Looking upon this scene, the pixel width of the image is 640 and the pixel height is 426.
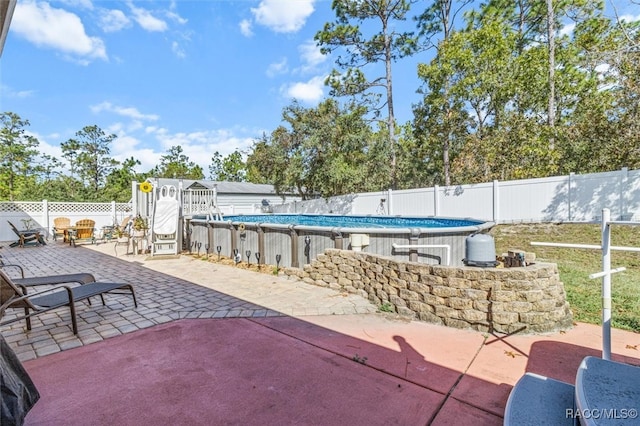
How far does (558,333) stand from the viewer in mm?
3465

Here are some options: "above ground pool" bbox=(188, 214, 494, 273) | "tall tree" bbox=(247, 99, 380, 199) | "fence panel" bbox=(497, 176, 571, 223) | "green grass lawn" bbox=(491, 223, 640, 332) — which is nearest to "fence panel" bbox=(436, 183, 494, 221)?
"fence panel" bbox=(497, 176, 571, 223)

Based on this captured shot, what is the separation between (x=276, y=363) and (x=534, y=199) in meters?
12.2

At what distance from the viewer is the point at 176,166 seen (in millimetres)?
38156

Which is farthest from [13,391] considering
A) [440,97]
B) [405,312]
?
[440,97]

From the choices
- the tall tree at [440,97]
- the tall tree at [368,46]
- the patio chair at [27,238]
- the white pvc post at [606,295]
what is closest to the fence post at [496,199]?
the tall tree at [440,97]

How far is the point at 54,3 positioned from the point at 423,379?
9837 mm

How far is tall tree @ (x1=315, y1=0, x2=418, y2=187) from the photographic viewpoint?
16312 mm

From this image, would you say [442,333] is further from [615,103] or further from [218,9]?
[615,103]

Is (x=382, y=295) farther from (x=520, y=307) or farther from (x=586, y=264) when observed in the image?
(x=586, y=264)

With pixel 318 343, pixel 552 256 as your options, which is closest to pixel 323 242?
pixel 318 343

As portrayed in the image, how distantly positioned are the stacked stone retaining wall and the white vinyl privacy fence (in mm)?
8874

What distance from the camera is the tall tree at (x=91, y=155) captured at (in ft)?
91.6

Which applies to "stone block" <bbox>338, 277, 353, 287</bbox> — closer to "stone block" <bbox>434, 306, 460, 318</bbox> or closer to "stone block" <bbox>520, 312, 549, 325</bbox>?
"stone block" <bbox>434, 306, 460, 318</bbox>

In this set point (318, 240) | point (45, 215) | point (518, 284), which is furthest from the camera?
point (45, 215)
